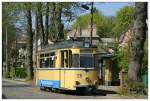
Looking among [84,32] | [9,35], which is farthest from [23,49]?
[9,35]

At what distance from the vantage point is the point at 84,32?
122938mm

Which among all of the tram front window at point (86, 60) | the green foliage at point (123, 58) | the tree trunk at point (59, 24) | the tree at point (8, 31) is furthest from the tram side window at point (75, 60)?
the tree at point (8, 31)

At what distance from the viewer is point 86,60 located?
1106 inches

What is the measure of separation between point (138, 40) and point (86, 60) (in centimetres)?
342

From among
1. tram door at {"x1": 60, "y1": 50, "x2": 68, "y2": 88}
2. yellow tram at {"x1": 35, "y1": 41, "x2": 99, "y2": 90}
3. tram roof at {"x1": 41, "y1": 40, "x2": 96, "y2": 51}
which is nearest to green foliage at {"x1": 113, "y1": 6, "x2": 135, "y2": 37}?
tram roof at {"x1": 41, "y1": 40, "x2": 96, "y2": 51}

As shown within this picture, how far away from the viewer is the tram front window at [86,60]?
27969 mm

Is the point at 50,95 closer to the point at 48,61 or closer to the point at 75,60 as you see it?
the point at 75,60

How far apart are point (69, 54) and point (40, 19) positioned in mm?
22154

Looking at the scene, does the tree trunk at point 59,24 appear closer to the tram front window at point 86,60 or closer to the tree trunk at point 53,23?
the tree trunk at point 53,23

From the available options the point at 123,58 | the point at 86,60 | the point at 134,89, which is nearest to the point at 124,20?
the point at 123,58

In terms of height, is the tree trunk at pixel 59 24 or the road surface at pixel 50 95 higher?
the tree trunk at pixel 59 24

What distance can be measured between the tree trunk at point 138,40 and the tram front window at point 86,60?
253cm

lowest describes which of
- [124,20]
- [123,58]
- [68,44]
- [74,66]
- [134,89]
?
[134,89]

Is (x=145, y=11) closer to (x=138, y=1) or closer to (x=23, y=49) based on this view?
(x=138, y=1)
